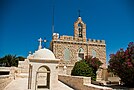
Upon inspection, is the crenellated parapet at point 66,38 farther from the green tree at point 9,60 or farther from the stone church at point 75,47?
the green tree at point 9,60

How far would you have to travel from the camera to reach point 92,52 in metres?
28.7

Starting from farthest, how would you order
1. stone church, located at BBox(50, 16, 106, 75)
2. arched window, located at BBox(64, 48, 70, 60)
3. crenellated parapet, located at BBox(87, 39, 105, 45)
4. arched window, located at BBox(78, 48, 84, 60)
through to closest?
crenellated parapet, located at BBox(87, 39, 105, 45), arched window, located at BBox(78, 48, 84, 60), arched window, located at BBox(64, 48, 70, 60), stone church, located at BBox(50, 16, 106, 75)

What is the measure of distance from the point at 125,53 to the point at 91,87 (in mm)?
9618

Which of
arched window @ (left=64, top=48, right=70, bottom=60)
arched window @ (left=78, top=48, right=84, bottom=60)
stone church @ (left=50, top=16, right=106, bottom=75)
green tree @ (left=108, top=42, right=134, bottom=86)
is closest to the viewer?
green tree @ (left=108, top=42, right=134, bottom=86)

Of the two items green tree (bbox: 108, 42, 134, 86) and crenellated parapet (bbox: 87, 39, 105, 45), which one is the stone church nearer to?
crenellated parapet (bbox: 87, 39, 105, 45)

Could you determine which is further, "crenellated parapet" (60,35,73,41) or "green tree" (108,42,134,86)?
"crenellated parapet" (60,35,73,41)

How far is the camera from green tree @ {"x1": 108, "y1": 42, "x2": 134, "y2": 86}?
15631 millimetres

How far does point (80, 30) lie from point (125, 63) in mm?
14528

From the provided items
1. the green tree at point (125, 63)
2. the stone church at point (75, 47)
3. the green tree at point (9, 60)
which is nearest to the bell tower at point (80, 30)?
the stone church at point (75, 47)

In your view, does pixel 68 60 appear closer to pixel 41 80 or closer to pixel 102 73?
pixel 102 73

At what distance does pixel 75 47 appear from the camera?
27547mm

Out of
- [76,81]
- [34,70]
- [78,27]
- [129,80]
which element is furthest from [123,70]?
[78,27]

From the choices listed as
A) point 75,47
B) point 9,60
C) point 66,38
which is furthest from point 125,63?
point 9,60

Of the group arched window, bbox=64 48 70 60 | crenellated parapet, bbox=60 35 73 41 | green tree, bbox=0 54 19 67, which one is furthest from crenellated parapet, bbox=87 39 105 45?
green tree, bbox=0 54 19 67
